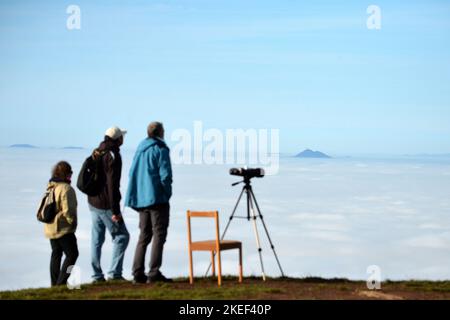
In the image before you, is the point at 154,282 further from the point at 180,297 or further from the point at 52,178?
the point at 52,178

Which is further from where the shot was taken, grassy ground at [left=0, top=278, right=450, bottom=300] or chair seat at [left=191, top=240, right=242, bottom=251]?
chair seat at [left=191, top=240, right=242, bottom=251]

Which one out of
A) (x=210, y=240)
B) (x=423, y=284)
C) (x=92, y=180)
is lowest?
(x=423, y=284)

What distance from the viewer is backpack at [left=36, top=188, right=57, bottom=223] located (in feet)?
45.2

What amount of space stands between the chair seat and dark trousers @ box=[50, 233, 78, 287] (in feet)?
6.36

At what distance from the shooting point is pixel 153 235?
13.8 metres

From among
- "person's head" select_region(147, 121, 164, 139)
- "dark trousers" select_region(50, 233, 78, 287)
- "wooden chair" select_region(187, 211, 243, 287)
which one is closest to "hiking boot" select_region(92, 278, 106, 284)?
"dark trousers" select_region(50, 233, 78, 287)

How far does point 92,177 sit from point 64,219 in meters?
0.82

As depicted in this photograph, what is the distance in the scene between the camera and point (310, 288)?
44.4ft

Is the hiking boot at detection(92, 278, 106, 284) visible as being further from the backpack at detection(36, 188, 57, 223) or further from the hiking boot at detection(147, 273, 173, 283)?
the backpack at detection(36, 188, 57, 223)
